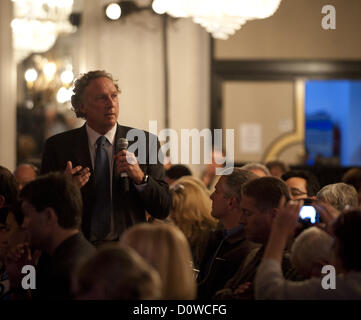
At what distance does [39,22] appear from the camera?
29.4 ft

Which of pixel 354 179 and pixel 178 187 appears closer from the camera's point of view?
pixel 178 187

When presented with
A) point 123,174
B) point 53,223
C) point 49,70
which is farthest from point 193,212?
point 49,70

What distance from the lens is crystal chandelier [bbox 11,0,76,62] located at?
832 cm

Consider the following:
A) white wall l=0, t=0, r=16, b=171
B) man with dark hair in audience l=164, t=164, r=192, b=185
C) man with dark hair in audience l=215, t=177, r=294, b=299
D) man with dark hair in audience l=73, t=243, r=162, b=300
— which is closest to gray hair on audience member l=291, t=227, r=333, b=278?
man with dark hair in audience l=215, t=177, r=294, b=299

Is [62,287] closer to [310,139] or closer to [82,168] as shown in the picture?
[82,168]

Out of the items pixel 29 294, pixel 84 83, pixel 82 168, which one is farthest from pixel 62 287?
pixel 84 83

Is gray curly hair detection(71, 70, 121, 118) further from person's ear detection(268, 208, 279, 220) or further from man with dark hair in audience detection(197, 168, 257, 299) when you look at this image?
person's ear detection(268, 208, 279, 220)

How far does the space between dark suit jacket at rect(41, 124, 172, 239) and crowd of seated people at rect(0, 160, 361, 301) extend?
10.1 inches

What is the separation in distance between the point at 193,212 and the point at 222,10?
226 cm

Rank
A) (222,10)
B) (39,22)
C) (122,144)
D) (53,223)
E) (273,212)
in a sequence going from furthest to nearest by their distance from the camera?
(39,22) → (222,10) → (122,144) → (273,212) → (53,223)

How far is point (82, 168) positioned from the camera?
314cm

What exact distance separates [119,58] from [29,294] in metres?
5.44

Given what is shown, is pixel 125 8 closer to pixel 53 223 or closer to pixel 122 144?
pixel 122 144

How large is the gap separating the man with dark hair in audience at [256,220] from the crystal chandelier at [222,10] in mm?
2935
